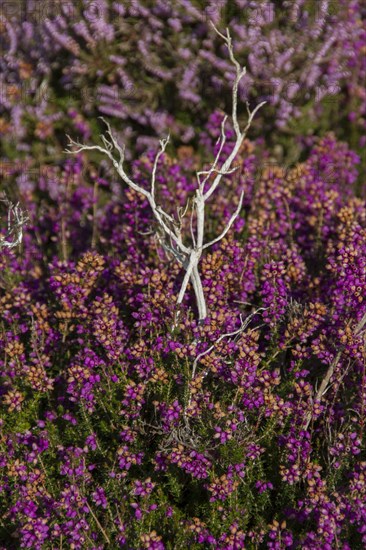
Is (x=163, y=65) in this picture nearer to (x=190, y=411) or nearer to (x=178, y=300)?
(x=178, y=300)

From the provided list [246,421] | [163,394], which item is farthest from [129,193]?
[246,421]

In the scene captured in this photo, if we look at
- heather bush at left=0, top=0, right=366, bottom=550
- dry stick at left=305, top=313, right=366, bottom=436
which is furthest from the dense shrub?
dry stick at left=305, top=313, right=366, bottom=436

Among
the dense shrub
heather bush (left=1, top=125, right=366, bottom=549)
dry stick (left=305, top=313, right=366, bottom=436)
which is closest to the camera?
heather bush (left=1, top=125, right=366, bottom=549)

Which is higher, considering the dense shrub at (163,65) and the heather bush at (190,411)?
the dense shrub at (163,65)

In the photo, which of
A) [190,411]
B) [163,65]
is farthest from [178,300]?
[163,65]

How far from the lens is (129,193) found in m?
4.13

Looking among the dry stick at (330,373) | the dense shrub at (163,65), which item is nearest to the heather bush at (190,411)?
the dry stick at (330,373)

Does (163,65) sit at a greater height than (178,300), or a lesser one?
greater

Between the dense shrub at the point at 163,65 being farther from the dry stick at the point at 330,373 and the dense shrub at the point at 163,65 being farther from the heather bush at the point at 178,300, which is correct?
the dry stick at the point at 330,373

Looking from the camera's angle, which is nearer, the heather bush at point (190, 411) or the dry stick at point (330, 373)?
the heather bush at point (190, 411)

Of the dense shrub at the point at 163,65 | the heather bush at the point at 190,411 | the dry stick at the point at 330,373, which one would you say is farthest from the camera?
the dense shrub at the point at 163,65

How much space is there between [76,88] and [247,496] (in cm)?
433

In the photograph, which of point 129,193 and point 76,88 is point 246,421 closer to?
point 129,193

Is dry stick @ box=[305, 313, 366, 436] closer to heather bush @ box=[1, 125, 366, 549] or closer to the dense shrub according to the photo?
heather bush @ box=[1, 125, 366, 549]
